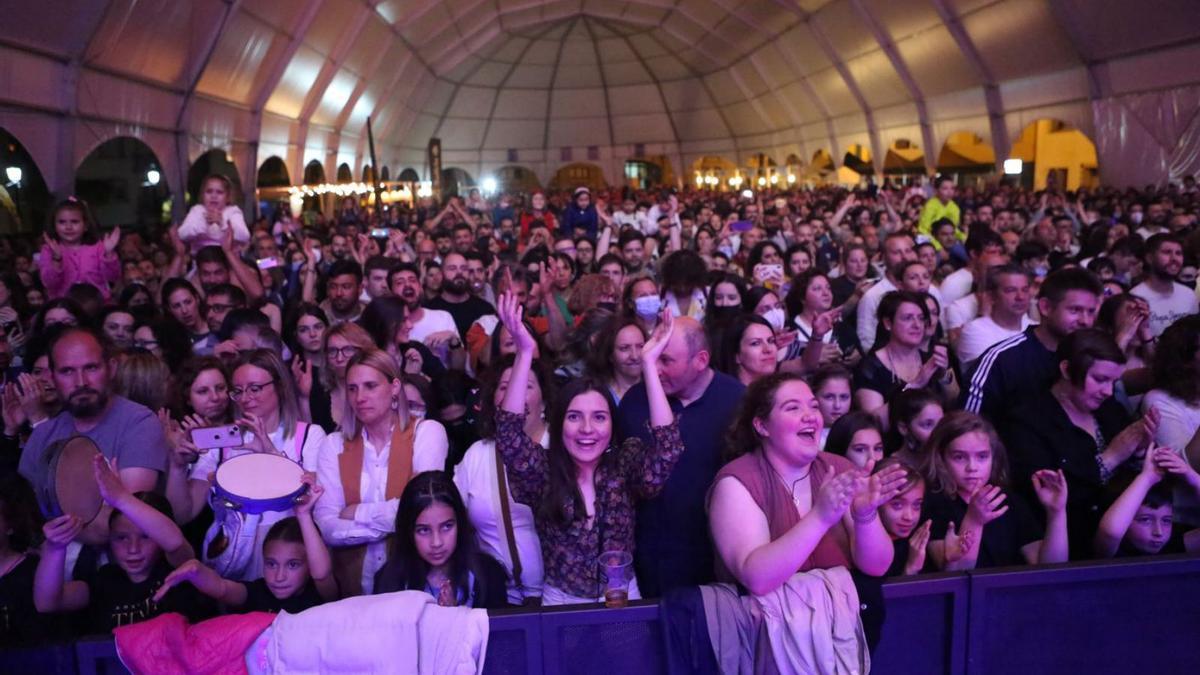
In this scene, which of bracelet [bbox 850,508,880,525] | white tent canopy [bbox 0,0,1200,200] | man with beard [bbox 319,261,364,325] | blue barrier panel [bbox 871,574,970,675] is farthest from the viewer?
white tent canopy [bbox 0,0,1200,200]

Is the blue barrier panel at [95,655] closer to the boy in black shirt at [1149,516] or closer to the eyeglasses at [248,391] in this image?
the eyeglasses at [248,391]

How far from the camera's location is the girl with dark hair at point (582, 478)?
3092 millimetres

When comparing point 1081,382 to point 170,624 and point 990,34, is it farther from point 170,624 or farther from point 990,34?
point 990,34

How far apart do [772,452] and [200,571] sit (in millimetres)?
1974

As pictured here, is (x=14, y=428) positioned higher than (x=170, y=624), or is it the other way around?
(x=14, y=428)

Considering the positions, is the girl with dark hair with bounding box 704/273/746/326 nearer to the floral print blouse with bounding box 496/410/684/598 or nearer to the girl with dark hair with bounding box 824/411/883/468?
the girl with dark hair with bounding box 824/411/883/468

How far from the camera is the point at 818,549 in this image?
2822 mm

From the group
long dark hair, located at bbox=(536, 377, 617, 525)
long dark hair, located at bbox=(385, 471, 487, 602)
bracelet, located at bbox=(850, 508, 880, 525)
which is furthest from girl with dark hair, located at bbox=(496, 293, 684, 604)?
bracelet, located at bbox=(850, 508, 880, 525)

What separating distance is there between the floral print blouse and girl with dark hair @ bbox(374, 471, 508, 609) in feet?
0.74

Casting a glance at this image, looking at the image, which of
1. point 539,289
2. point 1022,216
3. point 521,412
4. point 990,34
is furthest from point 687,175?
point 521,412

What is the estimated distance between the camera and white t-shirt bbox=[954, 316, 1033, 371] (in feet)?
16.6

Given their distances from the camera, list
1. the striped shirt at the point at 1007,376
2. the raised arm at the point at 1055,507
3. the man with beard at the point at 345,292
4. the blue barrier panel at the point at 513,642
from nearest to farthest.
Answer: the blue barrier panel at the point at 513,642 < the raised arm at the point at 1055,507 < the striped shirt at the point at 1007,376 < the man with beard at the point at 345,292

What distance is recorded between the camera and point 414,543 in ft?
10.1

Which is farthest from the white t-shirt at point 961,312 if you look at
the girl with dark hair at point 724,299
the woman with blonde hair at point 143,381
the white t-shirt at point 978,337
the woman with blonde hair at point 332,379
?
the woman with blonde hair at point 143,381
